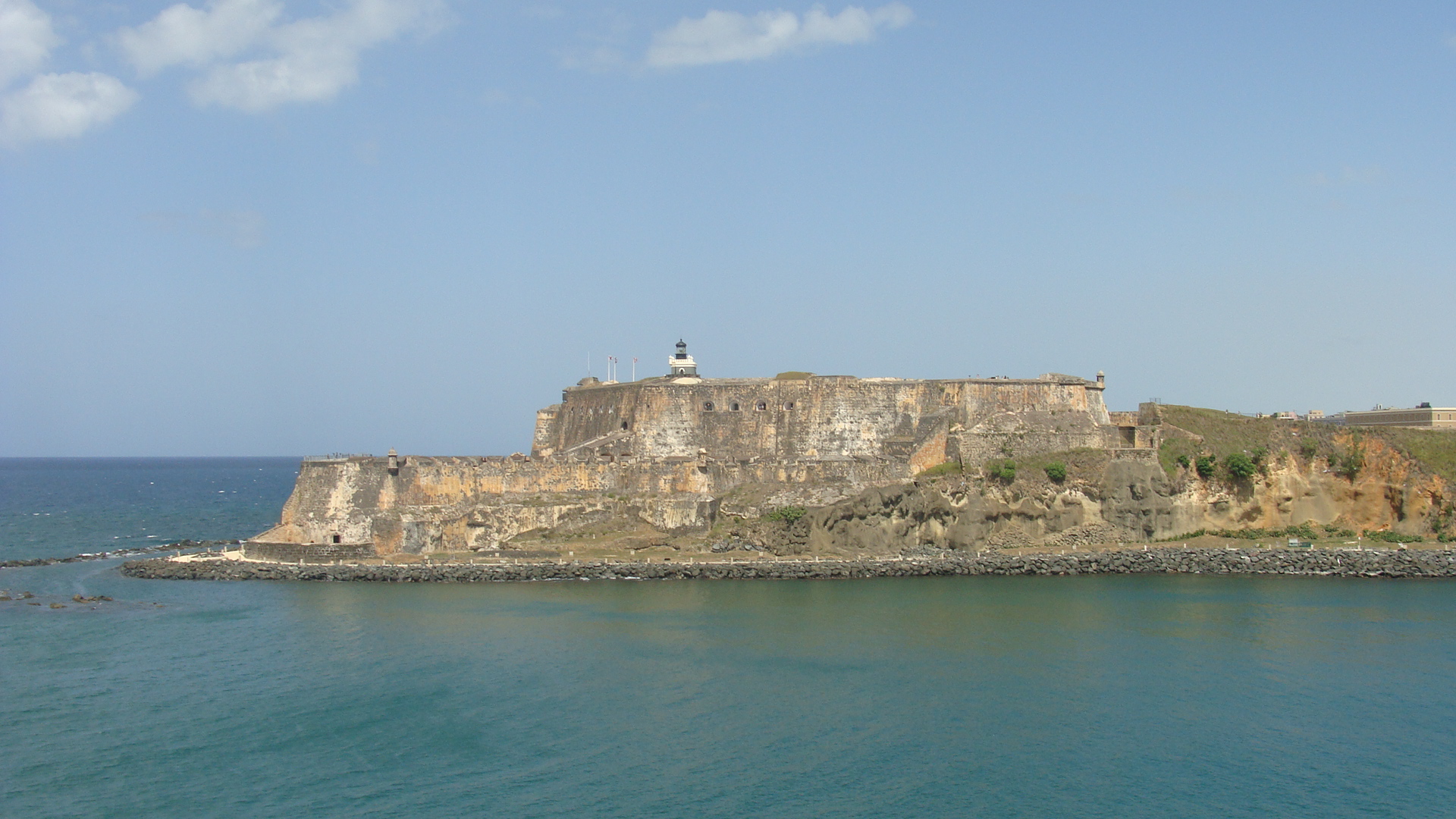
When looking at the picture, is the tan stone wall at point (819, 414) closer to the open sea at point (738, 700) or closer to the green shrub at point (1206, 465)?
the green shrub at point (1206, 465)

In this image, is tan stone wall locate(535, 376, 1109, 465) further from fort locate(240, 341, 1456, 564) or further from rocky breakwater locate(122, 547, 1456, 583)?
rocky breakwater locate(122, 547, 1456, 583)

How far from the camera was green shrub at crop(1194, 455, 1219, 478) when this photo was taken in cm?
4119

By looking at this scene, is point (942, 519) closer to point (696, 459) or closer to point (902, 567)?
point (902, 567)

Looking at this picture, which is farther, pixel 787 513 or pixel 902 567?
pixel 787 513

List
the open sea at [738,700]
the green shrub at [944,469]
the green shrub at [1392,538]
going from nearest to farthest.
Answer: the open sea at [738,700] → the green shrub at [1392,538] → the green shrub at [944,469]

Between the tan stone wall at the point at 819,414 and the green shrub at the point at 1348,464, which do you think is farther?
the tan stone wall at the point at 819,414

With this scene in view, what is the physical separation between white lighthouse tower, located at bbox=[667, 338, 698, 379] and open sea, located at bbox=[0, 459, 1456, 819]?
1243 cm

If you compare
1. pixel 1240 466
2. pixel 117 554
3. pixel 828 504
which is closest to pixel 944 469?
pixel 828 504

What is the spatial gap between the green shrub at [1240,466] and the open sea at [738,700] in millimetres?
6242

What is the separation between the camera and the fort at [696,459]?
1534 inches

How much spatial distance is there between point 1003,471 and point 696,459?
10205mm

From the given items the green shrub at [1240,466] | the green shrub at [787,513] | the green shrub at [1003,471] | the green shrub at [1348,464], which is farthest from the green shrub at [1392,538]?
the green shrub at [787,513]

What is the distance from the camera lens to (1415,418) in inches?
1831

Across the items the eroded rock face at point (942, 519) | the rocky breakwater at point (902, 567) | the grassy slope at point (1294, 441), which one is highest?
the grassy slope at point (1294, 441)
